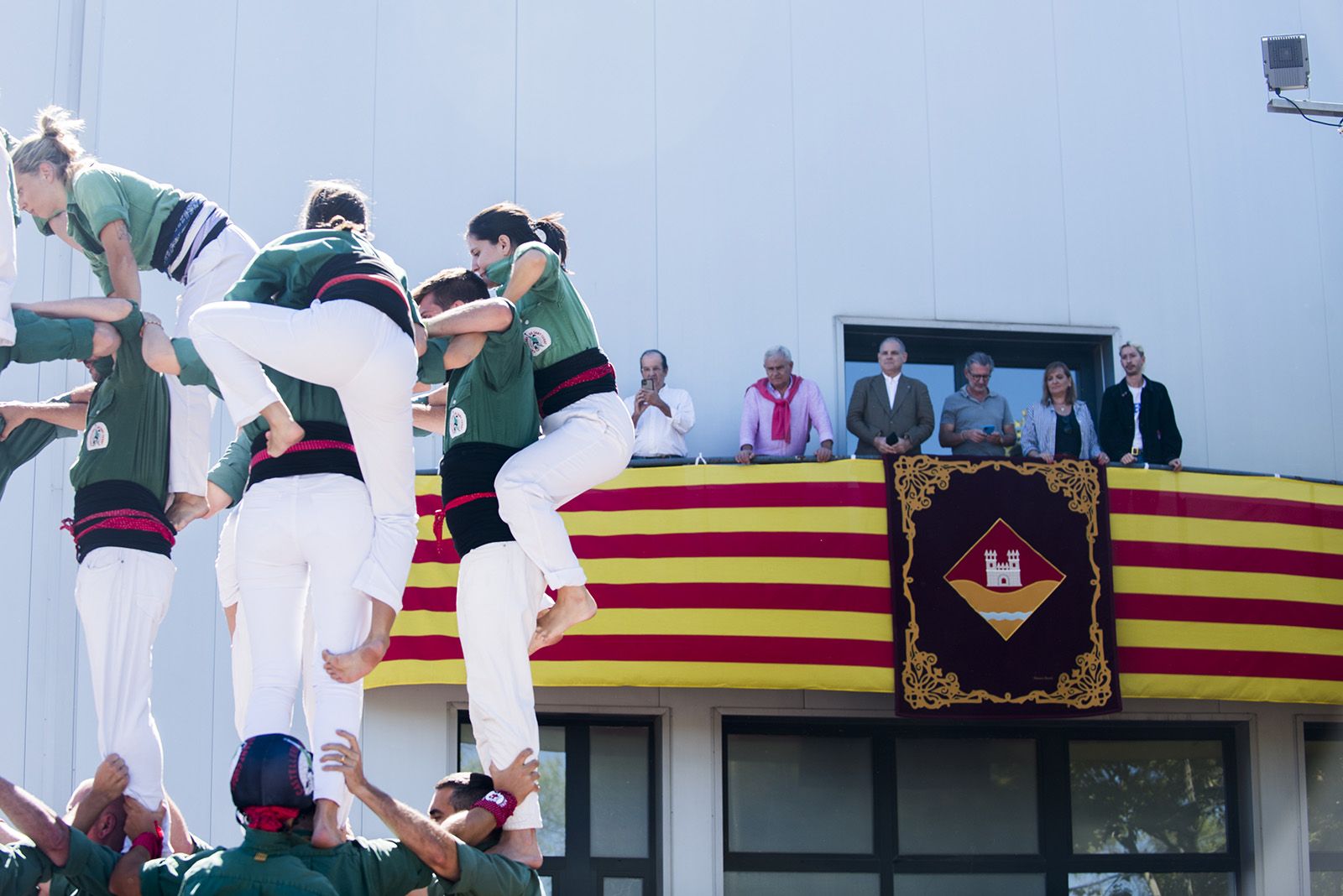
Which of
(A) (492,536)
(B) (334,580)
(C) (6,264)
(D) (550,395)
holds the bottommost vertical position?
(B) (334,580)

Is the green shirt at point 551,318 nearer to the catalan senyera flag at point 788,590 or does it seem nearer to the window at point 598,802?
the catalan senyera flag at point 788,590

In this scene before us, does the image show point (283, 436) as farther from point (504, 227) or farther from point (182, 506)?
point (504, 227)

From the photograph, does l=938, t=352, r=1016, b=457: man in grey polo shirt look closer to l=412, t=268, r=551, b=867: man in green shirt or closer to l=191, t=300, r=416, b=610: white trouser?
l=412, t=268, r=551, b=867: man in green shirt

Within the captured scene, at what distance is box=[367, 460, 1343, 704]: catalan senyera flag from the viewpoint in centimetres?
978

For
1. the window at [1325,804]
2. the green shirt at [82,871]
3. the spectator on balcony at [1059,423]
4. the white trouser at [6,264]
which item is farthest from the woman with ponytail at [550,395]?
the window at [1325,804]

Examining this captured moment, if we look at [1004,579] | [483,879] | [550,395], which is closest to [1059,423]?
[1004,579]

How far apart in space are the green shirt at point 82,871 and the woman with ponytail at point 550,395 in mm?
1487

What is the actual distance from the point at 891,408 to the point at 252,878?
7255 mm

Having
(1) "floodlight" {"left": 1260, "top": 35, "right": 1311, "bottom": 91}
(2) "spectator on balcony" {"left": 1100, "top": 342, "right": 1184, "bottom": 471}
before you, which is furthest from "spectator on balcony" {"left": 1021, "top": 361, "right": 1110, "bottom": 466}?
(1) "floodlight" {"left": 1260, "top": 35, "right": 1311, "bottom": 91}

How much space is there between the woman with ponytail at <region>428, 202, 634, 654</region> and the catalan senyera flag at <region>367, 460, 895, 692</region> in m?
4.18

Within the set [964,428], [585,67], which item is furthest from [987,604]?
[585,67]

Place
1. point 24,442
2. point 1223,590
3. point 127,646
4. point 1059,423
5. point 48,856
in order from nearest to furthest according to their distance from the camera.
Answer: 1. point 48,856
2. point 127,646
3. point 24,442
4. point 1223,590
5. point 1059,423

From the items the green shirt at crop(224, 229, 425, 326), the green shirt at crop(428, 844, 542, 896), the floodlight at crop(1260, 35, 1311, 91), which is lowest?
the green shirt at crop(428, 844, 542, 896)

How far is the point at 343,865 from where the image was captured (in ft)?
14.1
